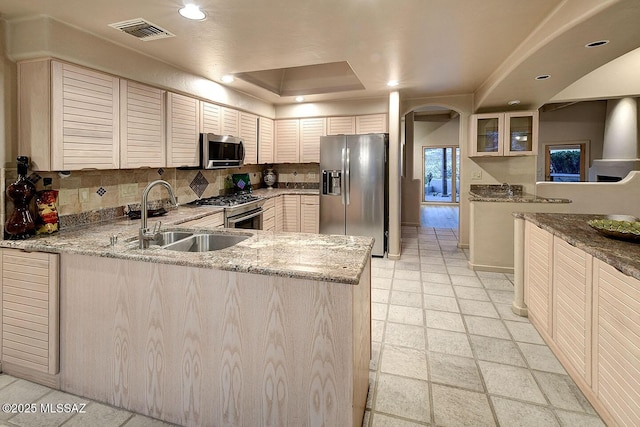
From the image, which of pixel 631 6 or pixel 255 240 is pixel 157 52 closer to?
pixel 255 240

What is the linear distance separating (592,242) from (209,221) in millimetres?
3045

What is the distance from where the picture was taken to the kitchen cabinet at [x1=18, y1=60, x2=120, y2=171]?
2.29 m

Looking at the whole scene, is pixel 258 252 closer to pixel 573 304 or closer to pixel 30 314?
pixel 30 314

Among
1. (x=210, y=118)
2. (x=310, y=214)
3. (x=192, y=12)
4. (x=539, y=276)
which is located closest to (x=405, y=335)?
(x=539, y=276)

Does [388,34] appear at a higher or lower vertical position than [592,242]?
higher

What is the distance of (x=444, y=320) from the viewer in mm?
2898

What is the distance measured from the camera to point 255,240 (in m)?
2.03

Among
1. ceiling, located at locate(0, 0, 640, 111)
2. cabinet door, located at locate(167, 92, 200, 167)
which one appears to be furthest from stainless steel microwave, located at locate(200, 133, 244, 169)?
ceiling, located at locate(0, 0, 640, 111)

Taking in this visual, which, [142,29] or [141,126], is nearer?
[142,29]

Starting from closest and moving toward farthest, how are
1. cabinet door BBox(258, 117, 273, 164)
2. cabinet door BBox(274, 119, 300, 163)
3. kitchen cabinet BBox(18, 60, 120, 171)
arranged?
1. kitchen cabinet BBox(18, 60, 120, 171)
2. cabinet door BBox(258, 117, 273, 164)
3. cabinet door BBox(274, 119, 300, 163)

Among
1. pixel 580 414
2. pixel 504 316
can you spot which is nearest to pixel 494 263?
pixel 504 316

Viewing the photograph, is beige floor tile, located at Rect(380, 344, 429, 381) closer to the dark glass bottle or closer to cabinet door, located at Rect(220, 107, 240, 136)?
the dark glass bottle

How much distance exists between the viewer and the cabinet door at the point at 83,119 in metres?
2.32

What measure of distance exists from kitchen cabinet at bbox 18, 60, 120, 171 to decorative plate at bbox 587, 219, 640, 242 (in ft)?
11.1
